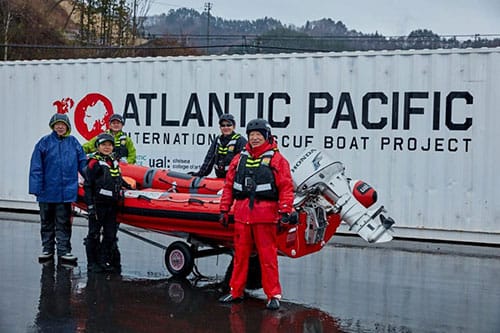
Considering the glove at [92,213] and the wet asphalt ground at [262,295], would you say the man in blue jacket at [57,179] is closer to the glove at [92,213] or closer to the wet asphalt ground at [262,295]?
the wet asphalt ground at [262,295]

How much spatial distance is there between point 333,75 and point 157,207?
17.1 feet

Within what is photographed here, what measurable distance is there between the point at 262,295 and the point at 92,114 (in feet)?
27.2

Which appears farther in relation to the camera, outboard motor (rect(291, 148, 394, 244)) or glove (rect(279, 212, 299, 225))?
outboard motor (rect(291, 148, 394, 244))

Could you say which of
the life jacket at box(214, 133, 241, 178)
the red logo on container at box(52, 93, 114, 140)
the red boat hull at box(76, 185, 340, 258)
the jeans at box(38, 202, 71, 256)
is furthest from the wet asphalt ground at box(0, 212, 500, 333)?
the red logo on container at box(52, 93, 114, 140)

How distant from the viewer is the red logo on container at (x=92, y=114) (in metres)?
16.2

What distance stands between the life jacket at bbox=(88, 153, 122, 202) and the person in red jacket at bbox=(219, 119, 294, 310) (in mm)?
1999

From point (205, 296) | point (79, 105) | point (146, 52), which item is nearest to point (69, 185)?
point (205, 296)

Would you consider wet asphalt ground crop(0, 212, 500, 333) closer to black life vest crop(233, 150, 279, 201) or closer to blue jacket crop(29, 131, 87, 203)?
blue jacket crop(29, 131, 87, 203)

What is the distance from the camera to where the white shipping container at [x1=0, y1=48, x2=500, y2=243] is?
13.3 metres

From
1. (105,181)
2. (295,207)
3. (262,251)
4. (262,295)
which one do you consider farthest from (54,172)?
(262,251)

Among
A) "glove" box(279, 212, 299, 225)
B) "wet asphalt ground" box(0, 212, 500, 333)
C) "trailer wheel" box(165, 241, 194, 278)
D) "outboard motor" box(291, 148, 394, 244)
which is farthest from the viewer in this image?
"trailer wheel" box(165, 241, 194, 278)

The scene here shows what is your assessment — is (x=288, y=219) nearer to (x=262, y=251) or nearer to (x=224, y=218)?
(x=262, y=251)

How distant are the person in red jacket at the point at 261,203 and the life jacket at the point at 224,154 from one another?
1.99 m

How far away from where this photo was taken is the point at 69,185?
10469mm
